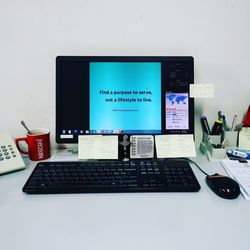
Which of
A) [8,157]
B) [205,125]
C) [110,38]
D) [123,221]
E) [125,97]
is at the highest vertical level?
[110,38]

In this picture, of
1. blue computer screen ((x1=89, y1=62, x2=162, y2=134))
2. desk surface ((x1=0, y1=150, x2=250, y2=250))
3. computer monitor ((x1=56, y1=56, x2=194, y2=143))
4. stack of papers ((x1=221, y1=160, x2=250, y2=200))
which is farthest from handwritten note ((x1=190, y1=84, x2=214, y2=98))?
desk surface ((x1=0, y1=150, x2=250, y2=250))

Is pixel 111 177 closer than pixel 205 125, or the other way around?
pixel 111 177

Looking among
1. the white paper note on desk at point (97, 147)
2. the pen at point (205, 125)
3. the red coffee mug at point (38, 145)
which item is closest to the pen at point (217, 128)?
the pen at point (205, 125)

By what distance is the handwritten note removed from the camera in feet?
3.23

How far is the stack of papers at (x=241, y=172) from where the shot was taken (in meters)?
0.77

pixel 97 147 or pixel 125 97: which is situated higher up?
pixel 125 97

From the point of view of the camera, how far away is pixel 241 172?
2.85 ft

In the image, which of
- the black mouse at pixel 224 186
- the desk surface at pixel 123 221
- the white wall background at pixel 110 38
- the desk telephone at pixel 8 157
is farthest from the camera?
the white wall background at pixel 110 38

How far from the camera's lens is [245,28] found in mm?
1037

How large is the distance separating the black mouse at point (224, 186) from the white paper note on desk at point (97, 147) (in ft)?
1.11

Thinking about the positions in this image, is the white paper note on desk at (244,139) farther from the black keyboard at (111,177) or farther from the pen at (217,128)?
the black keyboard at (111,177)

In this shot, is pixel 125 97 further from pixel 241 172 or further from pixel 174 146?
pixel 241 172

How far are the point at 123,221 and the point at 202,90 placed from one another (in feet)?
1.92

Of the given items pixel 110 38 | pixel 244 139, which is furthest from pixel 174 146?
pixel 110 38
